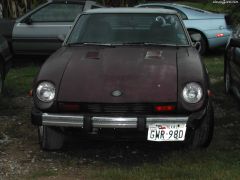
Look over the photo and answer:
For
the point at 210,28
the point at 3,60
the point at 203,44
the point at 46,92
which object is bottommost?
the point at 203,44

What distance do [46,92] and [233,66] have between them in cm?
323

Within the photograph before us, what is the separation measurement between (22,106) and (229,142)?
9.87 ft

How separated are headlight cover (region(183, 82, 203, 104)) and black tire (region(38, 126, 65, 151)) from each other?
1212 mm

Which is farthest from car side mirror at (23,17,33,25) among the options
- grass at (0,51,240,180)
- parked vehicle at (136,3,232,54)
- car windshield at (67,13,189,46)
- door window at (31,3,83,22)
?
grass at (0,51,240,180)

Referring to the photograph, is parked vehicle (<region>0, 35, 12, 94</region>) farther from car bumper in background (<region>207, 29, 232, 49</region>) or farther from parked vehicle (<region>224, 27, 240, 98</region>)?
car bumper in background (<region>207, 29, 232, 49</region>)

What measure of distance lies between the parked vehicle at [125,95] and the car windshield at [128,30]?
382 mm

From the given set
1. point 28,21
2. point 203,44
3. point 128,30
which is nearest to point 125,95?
point 128,30

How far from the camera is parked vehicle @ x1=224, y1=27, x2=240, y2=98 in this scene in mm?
6715

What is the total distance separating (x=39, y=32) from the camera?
1039 cm

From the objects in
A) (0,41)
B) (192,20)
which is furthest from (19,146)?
(192,20)

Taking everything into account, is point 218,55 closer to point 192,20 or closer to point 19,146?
point 192,20

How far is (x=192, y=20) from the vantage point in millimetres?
11961

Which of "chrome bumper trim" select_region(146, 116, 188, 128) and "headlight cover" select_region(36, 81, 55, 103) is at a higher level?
"headlight cover" select_region(36, 81, 55, 103)

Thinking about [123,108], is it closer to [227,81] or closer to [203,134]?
[203,134]
